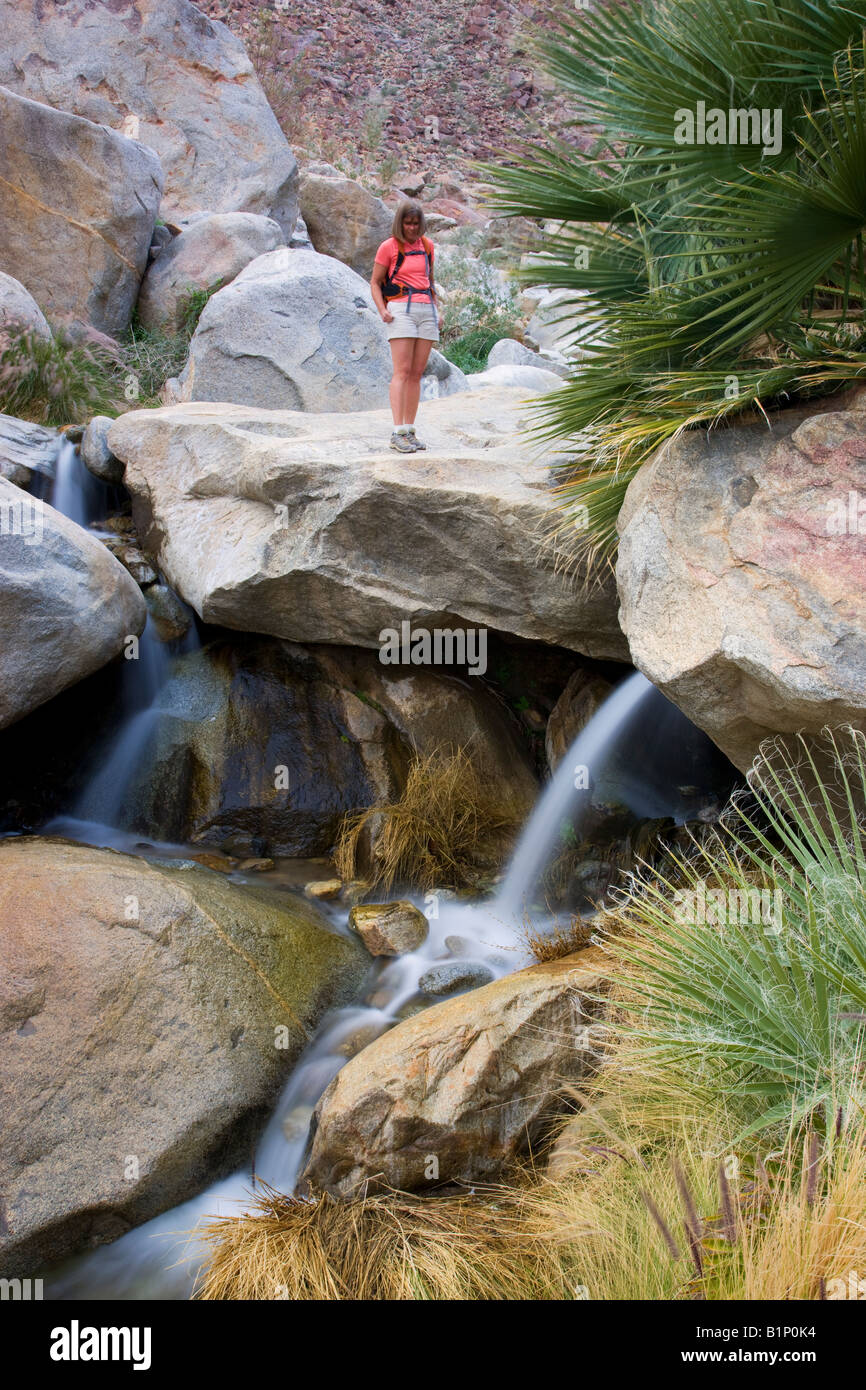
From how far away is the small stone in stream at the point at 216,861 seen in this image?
5.72 metres

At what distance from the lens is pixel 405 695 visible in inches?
247

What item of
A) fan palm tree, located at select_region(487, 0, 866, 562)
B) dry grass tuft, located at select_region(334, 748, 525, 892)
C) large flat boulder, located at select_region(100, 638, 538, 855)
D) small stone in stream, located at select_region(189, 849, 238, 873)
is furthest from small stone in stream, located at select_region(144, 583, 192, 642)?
fan palm tree, located at select_region(487, 0, 866, 562)

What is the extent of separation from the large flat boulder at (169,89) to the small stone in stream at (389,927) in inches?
427

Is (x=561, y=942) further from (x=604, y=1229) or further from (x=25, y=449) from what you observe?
(x=25, y=449)

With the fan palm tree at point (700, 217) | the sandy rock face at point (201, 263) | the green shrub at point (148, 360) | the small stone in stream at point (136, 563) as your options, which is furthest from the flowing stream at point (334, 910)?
the sandy rock face at point (201, 263)

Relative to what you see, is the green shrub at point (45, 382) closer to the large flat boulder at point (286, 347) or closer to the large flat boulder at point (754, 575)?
the large flat boulder at point (286, 347)

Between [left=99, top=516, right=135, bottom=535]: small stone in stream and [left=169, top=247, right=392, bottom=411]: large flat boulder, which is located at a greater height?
[left=169, top=247, right=392, bottom=411]: large flat boulder

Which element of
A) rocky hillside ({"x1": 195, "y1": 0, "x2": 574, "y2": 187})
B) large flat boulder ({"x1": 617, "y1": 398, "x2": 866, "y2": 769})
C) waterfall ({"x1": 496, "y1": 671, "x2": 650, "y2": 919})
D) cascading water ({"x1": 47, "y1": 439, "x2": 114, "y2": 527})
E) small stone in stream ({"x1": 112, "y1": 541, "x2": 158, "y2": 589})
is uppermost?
rocky hillside ({"x1": 195, "y1": 0, "x2": 574, "y2": 187})

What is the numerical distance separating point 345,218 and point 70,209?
4.74 meters

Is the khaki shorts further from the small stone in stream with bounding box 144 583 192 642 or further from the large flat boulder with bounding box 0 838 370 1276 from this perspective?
the large flat boulder with bounding box 0 838 370 1276

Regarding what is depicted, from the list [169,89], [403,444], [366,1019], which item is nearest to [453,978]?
[366,1019]

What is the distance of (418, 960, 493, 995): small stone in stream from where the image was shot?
15.5 feet

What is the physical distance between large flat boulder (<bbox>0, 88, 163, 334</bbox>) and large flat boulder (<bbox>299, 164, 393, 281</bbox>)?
11.5ft
